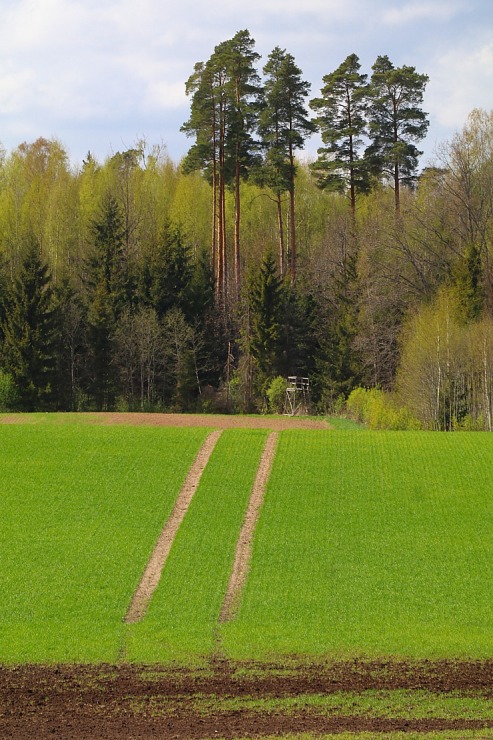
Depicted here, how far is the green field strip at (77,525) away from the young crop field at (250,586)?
7 cm

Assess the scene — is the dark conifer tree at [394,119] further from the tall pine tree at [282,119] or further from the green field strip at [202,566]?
the green field strip at [202,566]

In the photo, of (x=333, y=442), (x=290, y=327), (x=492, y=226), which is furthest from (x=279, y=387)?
(x=333, y=442)

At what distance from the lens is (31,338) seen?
5219cm

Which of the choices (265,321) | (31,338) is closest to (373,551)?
(265,321)

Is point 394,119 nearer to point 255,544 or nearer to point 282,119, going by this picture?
point 282,119

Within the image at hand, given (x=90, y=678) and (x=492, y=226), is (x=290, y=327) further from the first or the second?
(x=90, y=678)

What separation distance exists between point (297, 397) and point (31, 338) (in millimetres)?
16340

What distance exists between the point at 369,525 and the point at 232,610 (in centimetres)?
641

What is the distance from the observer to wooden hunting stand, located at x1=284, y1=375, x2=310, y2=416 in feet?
167

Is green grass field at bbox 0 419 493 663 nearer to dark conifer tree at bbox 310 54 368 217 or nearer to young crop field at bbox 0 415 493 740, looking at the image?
young crop field at bbox 0 415 493 740

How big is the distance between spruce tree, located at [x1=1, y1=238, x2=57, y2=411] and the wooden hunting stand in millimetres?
14147

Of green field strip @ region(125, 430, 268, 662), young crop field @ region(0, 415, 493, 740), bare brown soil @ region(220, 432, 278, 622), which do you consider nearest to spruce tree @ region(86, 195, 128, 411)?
young crop field @ region(0, 415, 493, 740)

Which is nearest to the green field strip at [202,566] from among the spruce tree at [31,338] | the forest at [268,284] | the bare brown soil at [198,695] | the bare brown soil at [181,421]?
the bare brown soil at [198,695]

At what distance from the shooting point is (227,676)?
1606 cm
